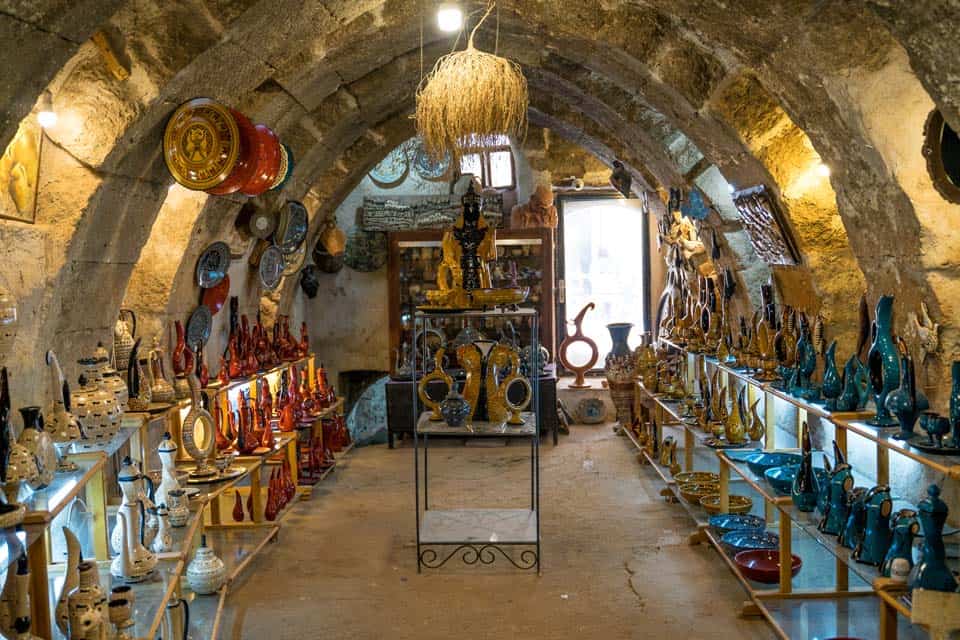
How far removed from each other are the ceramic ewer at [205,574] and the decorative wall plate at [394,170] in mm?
6108

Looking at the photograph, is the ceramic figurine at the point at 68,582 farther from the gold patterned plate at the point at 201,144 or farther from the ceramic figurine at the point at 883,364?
the ceramic figurine at the point at 883,364

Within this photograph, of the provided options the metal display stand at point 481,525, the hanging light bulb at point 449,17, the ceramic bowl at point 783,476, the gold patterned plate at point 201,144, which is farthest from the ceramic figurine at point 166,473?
the ceramic bowl at point 783,476

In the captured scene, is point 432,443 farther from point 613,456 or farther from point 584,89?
point 584,89

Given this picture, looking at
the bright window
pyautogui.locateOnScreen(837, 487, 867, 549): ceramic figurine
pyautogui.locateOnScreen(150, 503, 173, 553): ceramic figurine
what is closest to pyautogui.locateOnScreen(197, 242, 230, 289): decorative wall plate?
pyautogui.locateOnScreen(150, 503, 173, 553): ceramic figurine

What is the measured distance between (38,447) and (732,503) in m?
4.06

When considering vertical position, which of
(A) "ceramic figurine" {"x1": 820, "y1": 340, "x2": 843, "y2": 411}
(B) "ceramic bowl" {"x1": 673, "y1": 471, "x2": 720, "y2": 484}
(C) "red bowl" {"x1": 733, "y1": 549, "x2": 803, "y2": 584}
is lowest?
(C) "red bowl" {"x1": 733, "y1": 549, "x2": 803, "y2": 584}

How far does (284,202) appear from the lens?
6.94 m

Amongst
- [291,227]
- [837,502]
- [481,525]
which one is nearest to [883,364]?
[837,502]

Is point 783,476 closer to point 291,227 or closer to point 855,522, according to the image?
point 855,522

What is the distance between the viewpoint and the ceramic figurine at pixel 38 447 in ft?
8.74

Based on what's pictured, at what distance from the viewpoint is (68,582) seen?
2564 mm

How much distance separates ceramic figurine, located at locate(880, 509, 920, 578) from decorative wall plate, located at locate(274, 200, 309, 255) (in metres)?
4.87

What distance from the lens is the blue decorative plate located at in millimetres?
5113

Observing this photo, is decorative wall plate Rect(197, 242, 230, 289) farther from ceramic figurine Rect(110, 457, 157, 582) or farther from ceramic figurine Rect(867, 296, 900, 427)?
ceramic figurine Rect(867, 296, 900, 427)
